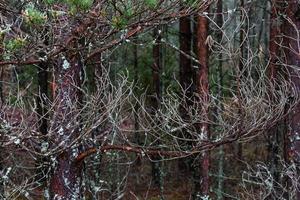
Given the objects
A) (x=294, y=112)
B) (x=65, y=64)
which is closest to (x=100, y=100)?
(x=65, y=64)

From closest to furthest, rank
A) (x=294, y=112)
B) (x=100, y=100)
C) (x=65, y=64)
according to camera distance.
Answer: (x=100, y=100) < (x=65, y=64) < (x=294, y=112)

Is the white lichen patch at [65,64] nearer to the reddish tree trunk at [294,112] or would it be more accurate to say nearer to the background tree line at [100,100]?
the background tree line at [100,100]

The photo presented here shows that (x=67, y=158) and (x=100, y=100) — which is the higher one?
(x=100, y=100)

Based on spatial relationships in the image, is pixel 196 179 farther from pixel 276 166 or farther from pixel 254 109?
pixel 254 109

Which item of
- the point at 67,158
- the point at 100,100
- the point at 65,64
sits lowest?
the point at 67,158

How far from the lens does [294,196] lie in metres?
8.48

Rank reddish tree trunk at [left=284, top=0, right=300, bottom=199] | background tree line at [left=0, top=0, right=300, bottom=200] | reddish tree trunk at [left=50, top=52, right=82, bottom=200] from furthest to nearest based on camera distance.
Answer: reddish tree trunk at [left=284, top=0, right=300, bottom=199] → reddish tree trunk at [left=50, top=52, right=82, bottom=200] → background tree line at [left=0, top=0, right=300, bottom=200]

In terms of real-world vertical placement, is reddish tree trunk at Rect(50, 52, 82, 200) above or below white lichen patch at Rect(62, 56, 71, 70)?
below

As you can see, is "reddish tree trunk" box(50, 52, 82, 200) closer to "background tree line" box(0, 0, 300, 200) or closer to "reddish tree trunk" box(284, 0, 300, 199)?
"background tree line" box(0, 0, 300, 200)

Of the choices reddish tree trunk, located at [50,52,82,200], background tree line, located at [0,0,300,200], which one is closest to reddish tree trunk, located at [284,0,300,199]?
background tree line, located at [0,0,300,200]

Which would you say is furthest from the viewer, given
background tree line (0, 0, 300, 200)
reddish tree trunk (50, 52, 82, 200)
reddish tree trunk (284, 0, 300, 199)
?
reddish tree trunk (284, 0, 300, 199)

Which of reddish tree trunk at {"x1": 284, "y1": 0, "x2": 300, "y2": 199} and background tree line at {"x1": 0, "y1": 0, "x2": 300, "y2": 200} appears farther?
reddish tree trunk at {"x1": 284, "y1": 0, "x2": 300, "y2": 199}

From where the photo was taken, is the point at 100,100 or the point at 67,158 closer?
the point at 100,100

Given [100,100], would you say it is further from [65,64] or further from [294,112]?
[294,112]
